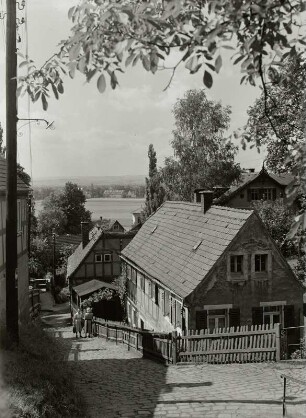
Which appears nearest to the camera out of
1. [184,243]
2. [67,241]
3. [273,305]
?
[273,305]

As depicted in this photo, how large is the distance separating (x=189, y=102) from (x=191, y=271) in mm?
21382

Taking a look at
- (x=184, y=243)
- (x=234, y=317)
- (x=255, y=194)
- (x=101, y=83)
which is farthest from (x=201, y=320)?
(x=255, y=194)

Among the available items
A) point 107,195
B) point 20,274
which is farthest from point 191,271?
point 107,195

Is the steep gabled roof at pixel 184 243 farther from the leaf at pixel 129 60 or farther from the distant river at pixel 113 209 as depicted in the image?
the distant river at pixel 113 209

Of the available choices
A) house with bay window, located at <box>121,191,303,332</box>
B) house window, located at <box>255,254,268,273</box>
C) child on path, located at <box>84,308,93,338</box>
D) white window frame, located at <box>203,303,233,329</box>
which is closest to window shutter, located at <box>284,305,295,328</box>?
house with bay window, located at <box>121,191,303,332</box>

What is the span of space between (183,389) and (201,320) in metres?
8.08

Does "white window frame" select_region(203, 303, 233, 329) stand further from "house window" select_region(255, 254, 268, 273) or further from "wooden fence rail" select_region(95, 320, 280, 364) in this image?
"wooden fence rail" select_region(95, 320, 280, 364)

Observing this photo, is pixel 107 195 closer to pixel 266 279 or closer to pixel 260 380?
pixel 266 279

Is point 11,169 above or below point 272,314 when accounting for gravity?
above

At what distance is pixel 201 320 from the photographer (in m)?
19.2

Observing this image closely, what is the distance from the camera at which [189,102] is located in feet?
→ 127

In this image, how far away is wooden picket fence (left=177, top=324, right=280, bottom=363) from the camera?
1599cm

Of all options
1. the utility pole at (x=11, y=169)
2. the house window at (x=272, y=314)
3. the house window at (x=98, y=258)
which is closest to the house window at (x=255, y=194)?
the house window at (x=98, y=258)

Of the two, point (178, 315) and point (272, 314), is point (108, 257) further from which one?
point (272, 314)
